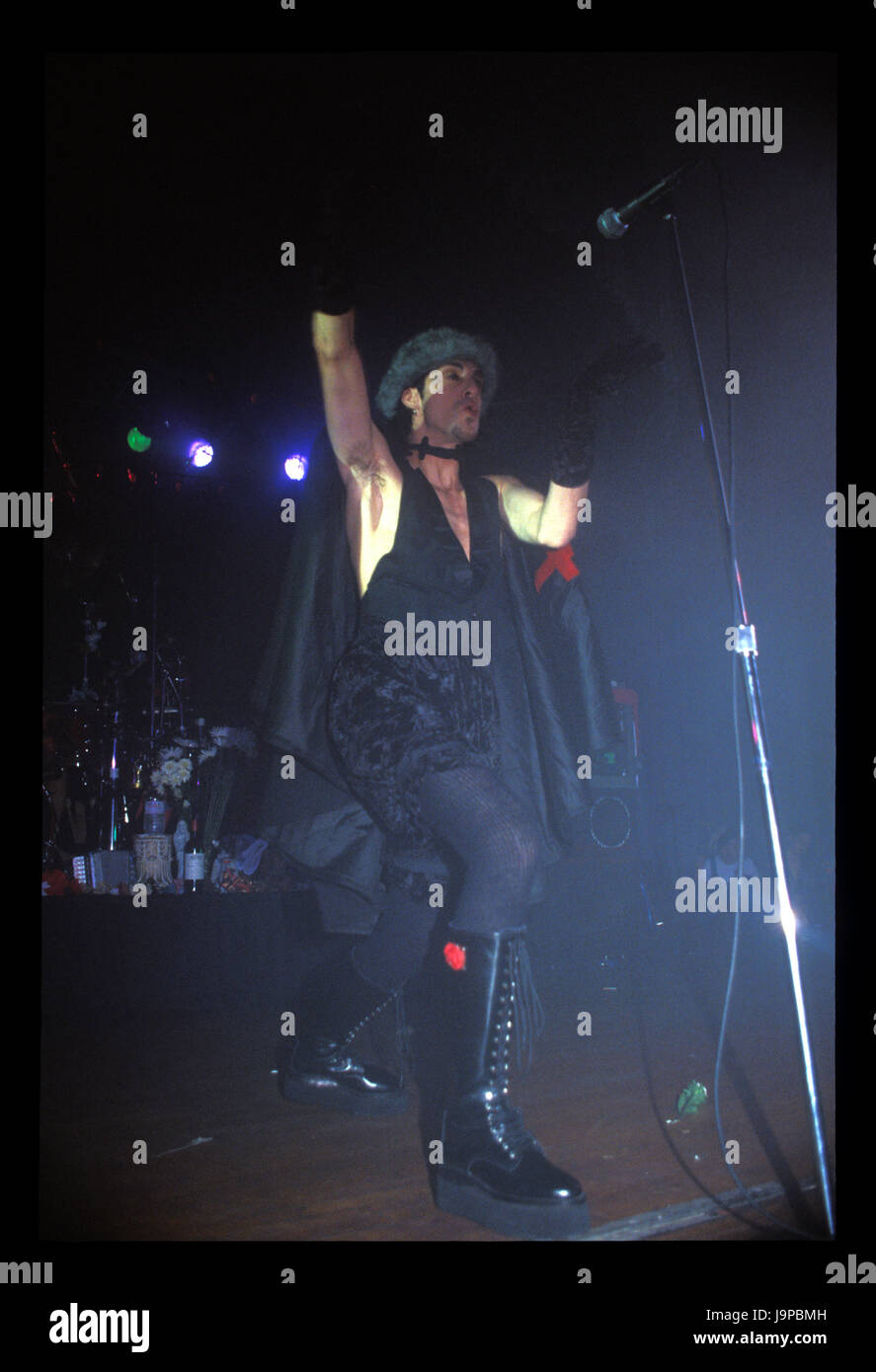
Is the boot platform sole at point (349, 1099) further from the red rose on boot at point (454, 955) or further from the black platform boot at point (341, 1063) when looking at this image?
the red rose on boot at point (454, 955)

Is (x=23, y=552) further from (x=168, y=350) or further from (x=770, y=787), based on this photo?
(x=168, y=350)

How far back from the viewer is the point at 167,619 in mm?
5266

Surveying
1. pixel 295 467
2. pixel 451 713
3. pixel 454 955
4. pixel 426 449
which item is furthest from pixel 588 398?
pixel 295 467

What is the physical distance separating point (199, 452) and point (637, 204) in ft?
11.1

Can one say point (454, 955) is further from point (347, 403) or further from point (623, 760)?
point (623, 760)

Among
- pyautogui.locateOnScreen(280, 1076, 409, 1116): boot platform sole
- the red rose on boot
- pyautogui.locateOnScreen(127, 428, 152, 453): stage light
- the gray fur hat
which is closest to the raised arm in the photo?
the gray fur hat

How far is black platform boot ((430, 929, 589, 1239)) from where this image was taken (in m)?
1.69

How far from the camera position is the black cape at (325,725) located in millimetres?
2453

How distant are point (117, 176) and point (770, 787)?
2.40 m

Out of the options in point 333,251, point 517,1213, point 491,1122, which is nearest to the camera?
point 517,1213

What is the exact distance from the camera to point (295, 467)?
194 inches

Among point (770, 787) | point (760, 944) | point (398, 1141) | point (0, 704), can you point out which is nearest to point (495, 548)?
point (770, 787)

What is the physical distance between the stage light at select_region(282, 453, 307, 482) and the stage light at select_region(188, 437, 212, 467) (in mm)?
387

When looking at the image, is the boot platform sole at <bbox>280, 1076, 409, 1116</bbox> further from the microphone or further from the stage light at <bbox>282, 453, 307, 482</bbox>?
the stage light at <bbox>282, 453, 307, 482</bbox>
